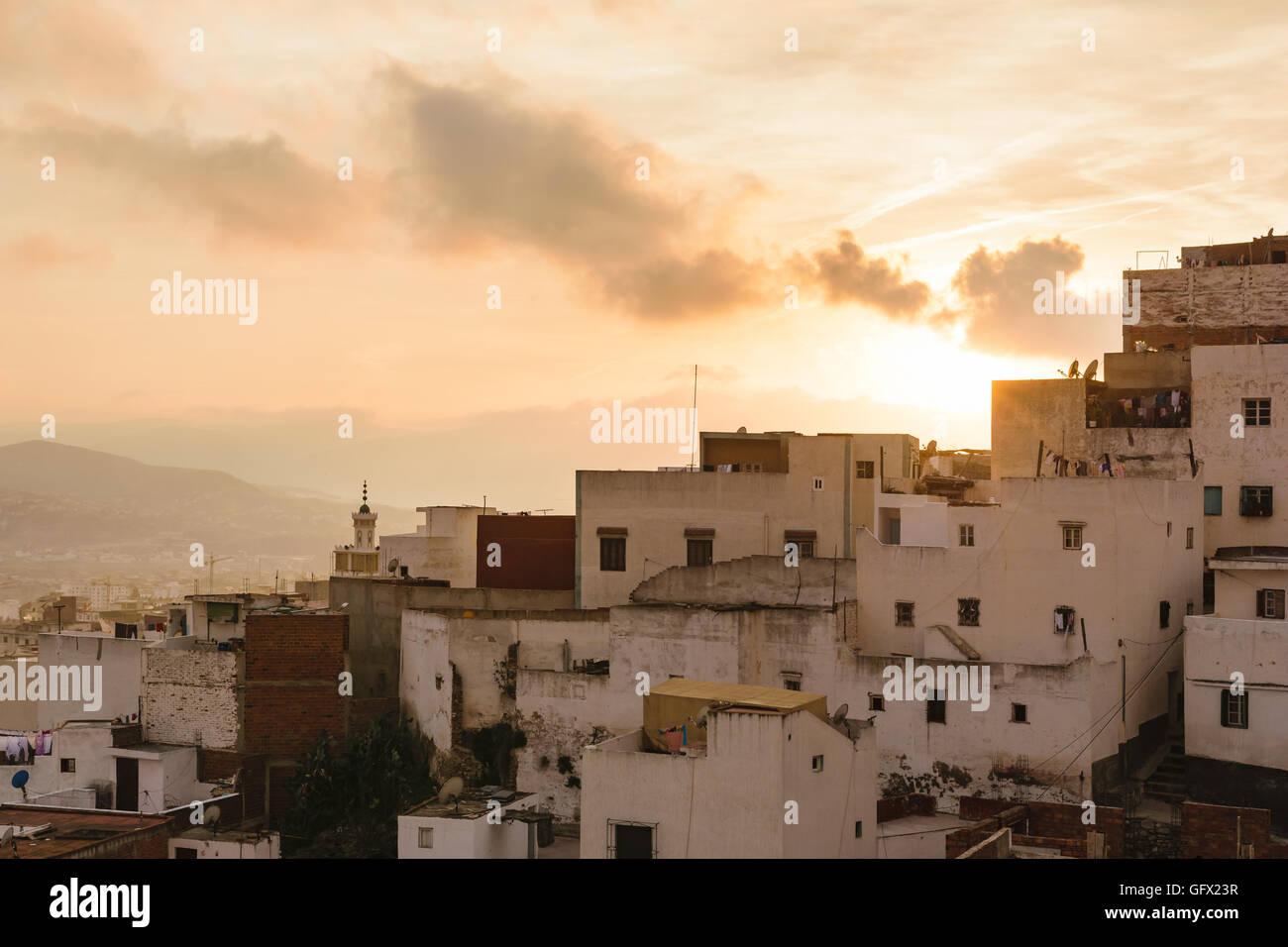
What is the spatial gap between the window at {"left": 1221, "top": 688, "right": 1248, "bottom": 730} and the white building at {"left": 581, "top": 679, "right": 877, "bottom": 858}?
337 inches

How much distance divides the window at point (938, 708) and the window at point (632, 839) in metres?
8.31

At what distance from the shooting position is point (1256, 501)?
3266cm

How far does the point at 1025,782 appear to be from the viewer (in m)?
27.1

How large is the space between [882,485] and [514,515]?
13091 millimetres

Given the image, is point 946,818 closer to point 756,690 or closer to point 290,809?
point 756,690

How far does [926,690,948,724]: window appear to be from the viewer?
2808 cm

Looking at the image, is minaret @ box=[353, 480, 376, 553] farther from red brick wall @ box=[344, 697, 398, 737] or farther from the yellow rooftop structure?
the yellow rooftop structure

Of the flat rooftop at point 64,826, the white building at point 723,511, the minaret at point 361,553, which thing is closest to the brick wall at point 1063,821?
the white building at point 723,511

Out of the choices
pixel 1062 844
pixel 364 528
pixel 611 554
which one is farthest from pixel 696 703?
pixel 364 528

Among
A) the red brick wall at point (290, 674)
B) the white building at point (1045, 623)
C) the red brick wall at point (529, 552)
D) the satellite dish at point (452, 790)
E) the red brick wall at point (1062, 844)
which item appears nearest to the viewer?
the red brick wall at point (1062, 844)

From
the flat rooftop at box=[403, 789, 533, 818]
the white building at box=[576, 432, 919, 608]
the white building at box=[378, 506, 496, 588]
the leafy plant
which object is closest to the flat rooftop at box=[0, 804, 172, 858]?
the leafy plant

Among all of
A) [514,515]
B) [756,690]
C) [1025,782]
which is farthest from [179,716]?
[1025,782]

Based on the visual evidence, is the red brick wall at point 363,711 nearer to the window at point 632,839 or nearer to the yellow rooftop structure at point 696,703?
the yellow rooftop structure at point 696,703

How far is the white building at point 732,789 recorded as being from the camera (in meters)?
21.7
